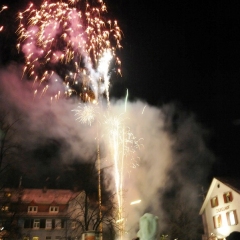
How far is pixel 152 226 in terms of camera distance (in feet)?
24.7

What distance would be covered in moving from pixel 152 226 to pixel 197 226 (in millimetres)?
42404

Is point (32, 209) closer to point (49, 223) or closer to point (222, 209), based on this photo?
point (49, 223)

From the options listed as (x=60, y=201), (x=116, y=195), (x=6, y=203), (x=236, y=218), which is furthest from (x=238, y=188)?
(x=60, y=201)

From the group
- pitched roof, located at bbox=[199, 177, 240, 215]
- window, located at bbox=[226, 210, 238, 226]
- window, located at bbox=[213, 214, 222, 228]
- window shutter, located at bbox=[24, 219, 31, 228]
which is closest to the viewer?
window, located at bbox=[226, 210, 238, 226]

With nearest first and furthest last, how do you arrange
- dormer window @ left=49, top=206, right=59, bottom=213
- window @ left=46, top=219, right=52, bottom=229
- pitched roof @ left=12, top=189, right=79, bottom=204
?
window @ left=46, top=219, right=52, bottom=229 < dormer window @ left=49, top=206, right=59, bottom=213 < pitched roof @ left=12, top=189, right=79, bottom=204

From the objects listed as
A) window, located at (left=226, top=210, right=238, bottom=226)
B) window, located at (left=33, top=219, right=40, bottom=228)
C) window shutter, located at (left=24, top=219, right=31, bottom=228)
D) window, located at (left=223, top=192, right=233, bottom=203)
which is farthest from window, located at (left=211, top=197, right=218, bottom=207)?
window shutter, located at (left=24, top=219, right=31, bottom=228)

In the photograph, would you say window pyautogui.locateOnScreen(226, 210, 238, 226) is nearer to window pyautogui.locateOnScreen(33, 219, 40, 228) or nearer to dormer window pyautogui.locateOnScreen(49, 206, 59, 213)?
dormer window pyautogui.locateOnScreen(49, 206, 59, 213)

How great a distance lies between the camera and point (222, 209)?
109ft

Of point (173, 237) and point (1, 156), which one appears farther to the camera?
point (173, 237)

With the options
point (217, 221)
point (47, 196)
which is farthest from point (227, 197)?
point (47, 196)

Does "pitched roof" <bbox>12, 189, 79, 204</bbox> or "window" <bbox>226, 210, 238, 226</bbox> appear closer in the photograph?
"window" <bbox>226, 210, 238, 226</bbox>

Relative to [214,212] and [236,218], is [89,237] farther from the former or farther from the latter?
[214,212]

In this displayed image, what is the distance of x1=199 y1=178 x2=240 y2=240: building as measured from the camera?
3141 cm

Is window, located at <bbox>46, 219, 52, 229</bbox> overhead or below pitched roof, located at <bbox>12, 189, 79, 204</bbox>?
below
